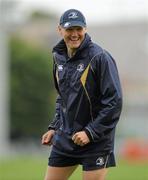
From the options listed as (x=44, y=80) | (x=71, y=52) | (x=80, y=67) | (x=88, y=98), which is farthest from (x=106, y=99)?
(x=44, y=80)

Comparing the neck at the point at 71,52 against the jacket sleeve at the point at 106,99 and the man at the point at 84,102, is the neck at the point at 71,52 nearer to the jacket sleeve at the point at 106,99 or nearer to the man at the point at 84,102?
the man at the point at 84,102

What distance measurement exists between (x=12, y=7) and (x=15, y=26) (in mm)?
9079

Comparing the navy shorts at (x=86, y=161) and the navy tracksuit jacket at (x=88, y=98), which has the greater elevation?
the navy tracksuit jacket at (x=88, y=98)

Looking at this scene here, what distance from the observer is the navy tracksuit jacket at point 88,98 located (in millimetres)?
8211

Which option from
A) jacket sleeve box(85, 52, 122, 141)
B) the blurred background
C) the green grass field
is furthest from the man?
the blurred background

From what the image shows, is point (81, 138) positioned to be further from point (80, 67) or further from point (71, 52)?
point (71, 52)

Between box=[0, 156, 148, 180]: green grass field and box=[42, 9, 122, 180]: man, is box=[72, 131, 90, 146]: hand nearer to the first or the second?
box=[42, 9, 122, 180]: man

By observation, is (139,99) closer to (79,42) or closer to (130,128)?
(130,128)

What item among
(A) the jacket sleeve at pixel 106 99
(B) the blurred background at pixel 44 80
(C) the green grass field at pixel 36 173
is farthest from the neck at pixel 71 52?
(B) the blurred background at pixel 44 80

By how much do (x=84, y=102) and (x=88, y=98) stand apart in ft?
0.19

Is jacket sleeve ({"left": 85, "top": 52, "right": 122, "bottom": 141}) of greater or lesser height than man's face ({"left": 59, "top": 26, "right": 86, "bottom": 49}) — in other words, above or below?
below

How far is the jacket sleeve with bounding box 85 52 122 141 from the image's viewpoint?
26.9ft

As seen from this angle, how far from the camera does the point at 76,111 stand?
8.41 m

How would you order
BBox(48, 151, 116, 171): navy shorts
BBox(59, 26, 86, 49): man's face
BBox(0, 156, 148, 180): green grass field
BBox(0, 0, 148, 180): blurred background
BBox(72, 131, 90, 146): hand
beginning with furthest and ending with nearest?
BBox(0, 0, 148, 180): blurred background < BBox(0, 156, 148, 180): green grass field < BBox(48, 151, 116, 171): navy shorts < BBox(59, 26, 86, 49): man's face < BBox(72, 131, 90, 146): hand
